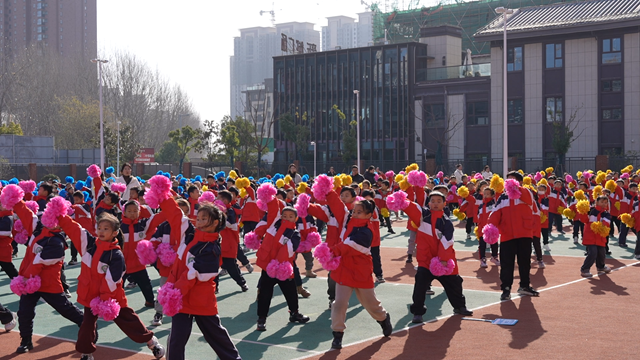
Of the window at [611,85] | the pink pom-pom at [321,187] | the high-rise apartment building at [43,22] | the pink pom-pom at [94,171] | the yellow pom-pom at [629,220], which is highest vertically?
the high-rise apartment building at [43,22]

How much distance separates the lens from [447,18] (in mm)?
69688

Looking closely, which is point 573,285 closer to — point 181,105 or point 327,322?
point 327,322

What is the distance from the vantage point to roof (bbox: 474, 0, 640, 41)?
42.2 m

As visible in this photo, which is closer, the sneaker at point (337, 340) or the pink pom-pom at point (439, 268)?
the sneaker at point (337, 340)

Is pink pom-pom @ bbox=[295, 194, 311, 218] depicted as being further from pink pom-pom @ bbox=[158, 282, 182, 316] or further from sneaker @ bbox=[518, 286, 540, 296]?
sneaker @ bbox=[518, 286, 540, 296]

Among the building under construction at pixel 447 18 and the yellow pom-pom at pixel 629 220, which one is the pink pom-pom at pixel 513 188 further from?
the building under construction at pixel 447 18

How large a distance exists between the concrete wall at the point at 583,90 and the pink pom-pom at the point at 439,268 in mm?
37750

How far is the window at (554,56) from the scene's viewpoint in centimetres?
4441

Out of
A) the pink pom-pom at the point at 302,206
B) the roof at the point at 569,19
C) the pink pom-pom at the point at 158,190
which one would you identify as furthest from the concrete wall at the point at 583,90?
the pink pom-pom at the point at 158,190

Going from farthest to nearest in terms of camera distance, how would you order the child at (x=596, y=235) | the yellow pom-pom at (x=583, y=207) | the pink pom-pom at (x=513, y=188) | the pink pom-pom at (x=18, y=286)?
the yellow pom-pom at (x=583, y=207)
the child at (x=596, y=235)
the pink pom-pom at (x=513, y=188)
the pink pom-pom at (x=18, y=286)

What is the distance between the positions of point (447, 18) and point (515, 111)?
25.8m

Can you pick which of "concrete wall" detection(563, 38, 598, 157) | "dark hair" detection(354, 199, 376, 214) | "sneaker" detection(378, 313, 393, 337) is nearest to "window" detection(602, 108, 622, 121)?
"concrete wall" detection(563, 38, 598, 157)

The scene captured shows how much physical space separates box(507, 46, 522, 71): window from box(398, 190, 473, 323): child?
38474 mm

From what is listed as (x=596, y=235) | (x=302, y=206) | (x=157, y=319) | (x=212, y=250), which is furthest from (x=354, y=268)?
(x=596, y=235)
